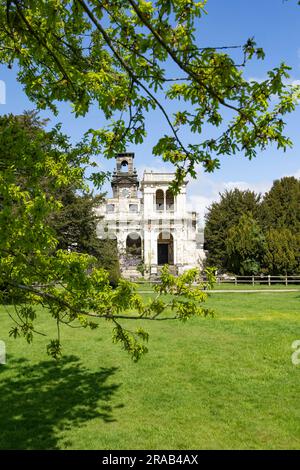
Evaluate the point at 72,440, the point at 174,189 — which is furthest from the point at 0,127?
the point at 72,440

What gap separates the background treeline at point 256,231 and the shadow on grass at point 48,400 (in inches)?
1142

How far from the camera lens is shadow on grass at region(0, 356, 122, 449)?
6.20 m

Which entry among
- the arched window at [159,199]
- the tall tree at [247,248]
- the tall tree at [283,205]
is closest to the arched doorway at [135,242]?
the arched window at [159,199]

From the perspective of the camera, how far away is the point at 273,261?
36.0m

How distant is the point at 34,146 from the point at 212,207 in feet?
145

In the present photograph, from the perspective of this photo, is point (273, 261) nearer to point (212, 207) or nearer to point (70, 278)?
point (212, 207)

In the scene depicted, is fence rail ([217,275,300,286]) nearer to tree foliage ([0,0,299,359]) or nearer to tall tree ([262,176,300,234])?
tall tree ([262,176,300,234])

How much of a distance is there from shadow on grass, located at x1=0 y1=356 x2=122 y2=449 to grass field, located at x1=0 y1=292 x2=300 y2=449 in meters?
0.02

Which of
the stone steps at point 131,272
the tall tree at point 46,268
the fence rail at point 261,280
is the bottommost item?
the fence rail at point 261,280

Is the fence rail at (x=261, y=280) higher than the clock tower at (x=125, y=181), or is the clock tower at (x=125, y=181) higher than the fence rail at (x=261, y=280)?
the clock tower at (x=125, y=181)


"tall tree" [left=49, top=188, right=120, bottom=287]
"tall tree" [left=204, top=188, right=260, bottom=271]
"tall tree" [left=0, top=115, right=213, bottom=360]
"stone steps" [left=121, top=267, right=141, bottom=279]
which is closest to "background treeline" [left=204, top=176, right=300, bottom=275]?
"tall tree" [left=204, top=188, right=260, bottom=271]

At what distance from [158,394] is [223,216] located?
40050mm

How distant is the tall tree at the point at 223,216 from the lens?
Answer: 45334 mm

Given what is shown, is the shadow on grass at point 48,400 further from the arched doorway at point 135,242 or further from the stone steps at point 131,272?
the arched doorway at point 135,242
